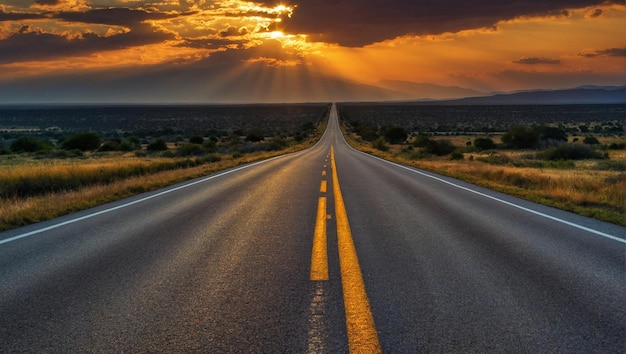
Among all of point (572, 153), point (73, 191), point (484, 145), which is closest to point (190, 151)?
point (73, 191)

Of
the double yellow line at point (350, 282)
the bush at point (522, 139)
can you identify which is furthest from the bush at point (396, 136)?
the double yellow line at point (350, 282)

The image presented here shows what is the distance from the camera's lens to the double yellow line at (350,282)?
11.9 ft

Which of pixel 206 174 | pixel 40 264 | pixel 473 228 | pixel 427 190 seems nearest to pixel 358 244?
pixel 473 228

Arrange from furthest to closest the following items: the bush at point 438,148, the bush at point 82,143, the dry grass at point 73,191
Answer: the bush at point 82,143 → the bush at point 438,148 → the dry grass at point 73,191

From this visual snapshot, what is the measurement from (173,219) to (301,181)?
24.5 feet

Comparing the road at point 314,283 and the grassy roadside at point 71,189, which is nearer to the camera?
the road at point 314,283

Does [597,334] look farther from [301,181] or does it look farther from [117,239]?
[301,181]

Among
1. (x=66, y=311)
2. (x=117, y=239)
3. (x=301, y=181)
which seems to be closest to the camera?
(x=66, y=311)

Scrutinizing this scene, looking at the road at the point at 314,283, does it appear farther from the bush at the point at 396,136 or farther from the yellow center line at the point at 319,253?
the bush at the point at 396,136

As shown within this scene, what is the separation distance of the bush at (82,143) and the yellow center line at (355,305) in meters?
50.2

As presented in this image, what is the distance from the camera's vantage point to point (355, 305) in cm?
434

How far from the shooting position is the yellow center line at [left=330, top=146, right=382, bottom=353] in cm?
356

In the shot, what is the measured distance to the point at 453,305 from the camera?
438 cm

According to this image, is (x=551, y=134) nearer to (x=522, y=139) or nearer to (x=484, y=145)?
(x=522, y=139)
